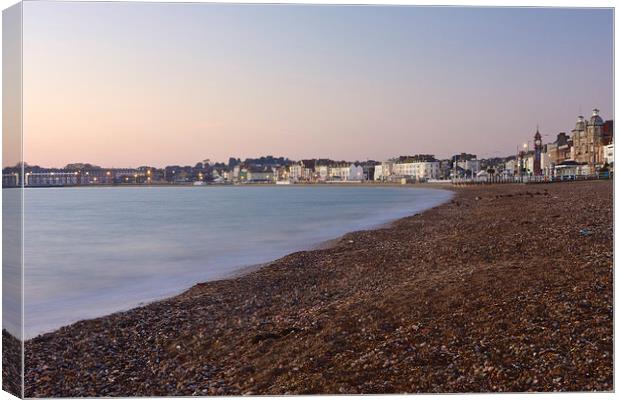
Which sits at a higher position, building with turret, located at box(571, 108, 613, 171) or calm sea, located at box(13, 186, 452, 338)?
building with turret, located at box(571, 108, 613, 171)

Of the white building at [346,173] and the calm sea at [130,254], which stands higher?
the white building at [346,173]

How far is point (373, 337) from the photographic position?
4562 millimetres

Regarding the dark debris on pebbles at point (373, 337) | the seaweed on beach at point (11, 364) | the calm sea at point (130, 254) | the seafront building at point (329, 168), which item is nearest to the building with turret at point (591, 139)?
the seafront building at point (329, 168)

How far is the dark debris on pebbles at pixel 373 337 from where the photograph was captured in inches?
158

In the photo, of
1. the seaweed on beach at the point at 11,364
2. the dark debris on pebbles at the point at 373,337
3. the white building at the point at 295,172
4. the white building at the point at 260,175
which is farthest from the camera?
the white building at the point at 295,172

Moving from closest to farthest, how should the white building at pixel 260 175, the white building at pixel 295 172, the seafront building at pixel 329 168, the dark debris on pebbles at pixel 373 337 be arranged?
1. the dark debris on pebbles at pixel 373 337
2. the seafront building at pixel 329 168
3. the white building at pixel 260 175
4. the white building at pixel 295 172

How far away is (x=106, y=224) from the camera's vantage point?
22219 millimetres

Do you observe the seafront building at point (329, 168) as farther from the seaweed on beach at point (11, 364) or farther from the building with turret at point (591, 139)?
the seaweed on beach at point (11, 364)

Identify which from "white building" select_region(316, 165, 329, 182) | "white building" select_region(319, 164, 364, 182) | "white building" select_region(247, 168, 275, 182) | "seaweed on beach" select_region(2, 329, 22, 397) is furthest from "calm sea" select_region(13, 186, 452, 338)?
"white building" select_region(316, 165, 329, 182)

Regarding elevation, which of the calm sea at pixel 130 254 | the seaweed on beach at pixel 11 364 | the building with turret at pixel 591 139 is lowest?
the calm sea at pixel 130 254

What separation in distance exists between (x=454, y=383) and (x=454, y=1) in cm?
338

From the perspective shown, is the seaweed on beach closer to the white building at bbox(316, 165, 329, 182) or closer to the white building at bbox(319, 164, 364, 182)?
the white building at bbox(316, 165, 329, 182)

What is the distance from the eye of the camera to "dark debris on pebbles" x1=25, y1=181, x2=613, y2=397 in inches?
158

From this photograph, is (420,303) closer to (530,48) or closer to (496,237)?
(530,48)
